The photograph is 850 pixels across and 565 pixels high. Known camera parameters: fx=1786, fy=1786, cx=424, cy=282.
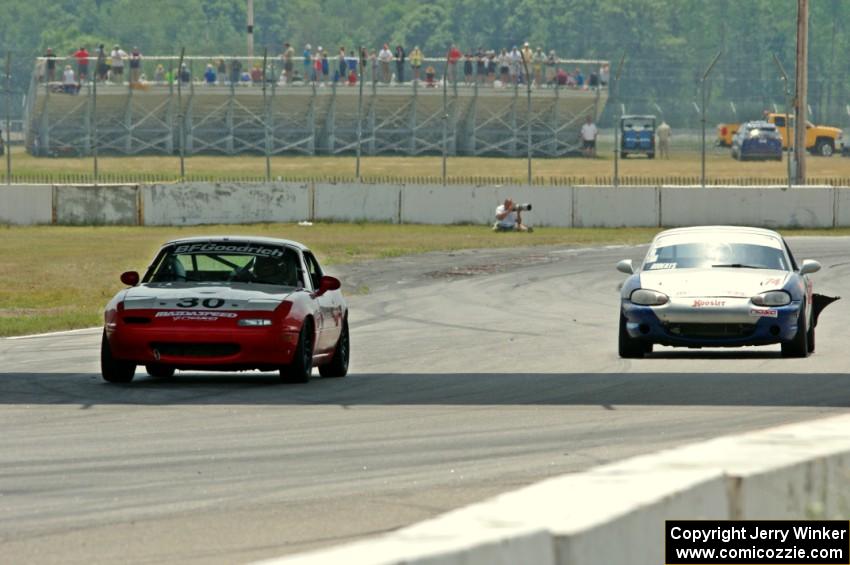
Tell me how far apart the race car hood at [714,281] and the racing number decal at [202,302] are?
417 cm

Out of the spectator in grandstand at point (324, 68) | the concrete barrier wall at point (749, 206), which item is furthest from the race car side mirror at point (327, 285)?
the spectator in grandstand at point (324, 68)

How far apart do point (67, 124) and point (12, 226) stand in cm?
2665

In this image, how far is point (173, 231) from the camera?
41.8m

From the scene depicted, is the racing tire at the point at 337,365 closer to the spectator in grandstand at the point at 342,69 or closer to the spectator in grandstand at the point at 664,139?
the spectator in grandstand at the point at 342,69

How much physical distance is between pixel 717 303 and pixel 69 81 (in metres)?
49.0

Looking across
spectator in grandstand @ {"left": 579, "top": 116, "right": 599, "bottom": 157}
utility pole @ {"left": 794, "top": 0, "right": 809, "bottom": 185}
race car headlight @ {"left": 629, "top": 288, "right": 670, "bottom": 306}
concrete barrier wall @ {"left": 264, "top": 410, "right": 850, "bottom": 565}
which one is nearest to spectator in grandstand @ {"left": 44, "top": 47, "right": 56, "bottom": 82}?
spectator in grandstand @ {"left": 579, "top": 116, "right": 599, "bottom": 157}

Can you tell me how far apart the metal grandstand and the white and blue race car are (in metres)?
49.3

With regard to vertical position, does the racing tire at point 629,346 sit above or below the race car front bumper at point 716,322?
below

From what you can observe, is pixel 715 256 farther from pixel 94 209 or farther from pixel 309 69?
pixel 309 69

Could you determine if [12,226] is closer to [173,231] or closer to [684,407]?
[173,231]

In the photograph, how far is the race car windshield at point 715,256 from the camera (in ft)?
56.3

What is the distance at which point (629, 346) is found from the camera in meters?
16.7

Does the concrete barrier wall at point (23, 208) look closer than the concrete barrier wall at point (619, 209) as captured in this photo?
No

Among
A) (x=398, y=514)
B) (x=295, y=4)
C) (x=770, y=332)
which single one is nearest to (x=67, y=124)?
(x=770, y=332)
